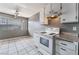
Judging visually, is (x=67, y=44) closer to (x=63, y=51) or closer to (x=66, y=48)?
(x=66, y=48)

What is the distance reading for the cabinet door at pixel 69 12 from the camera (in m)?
1.58

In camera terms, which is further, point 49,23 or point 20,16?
point 49,23

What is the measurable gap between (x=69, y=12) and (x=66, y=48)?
812 millimetres

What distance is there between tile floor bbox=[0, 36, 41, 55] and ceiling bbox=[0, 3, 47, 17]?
2.15 feet

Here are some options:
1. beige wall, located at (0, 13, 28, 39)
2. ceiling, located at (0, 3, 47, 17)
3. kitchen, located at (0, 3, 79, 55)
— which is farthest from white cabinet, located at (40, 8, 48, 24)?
beige wall, located at (0, 13, 28, 39)

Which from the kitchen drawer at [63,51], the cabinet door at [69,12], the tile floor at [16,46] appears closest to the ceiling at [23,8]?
the cabinet door at [69,12]

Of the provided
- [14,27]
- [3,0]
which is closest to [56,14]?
[14,27]

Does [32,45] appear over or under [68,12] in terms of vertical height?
under

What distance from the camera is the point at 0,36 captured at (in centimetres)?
173

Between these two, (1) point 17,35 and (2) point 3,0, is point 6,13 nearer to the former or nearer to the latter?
(2) point 3,0

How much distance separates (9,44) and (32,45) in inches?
28.7

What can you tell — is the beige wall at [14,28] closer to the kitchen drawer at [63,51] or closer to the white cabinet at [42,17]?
the white cabinet at [42,17]

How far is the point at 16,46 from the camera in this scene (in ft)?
7.02
